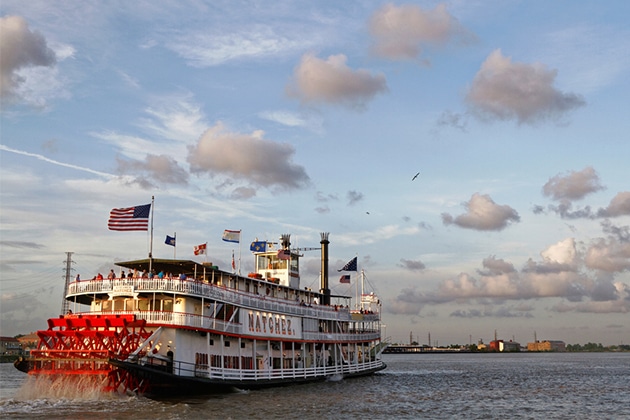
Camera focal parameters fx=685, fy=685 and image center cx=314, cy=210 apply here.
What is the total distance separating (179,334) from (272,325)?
983 centimetres

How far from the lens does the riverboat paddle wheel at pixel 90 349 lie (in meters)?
32.1

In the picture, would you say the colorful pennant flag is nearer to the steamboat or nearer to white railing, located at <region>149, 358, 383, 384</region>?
the steamboat

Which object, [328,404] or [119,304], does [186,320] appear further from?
[328,404]

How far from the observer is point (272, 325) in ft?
141

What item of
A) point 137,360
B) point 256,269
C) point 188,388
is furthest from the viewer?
point 256,269

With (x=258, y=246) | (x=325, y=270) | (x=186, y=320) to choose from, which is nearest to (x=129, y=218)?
(x=186, y=320)

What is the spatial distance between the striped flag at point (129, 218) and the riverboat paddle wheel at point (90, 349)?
5062 millimetres

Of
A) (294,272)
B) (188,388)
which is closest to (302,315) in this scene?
(294,272)

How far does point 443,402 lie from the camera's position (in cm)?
4069

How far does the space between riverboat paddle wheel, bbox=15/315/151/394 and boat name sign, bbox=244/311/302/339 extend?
26.6 ft

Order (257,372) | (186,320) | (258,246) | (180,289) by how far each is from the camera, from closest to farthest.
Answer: (186,320)
(180,289)
(257,372)
(258,246)

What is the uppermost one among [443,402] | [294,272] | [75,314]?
[294,272]

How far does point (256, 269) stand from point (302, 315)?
5.85m

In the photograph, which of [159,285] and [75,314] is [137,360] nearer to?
[159,285]
